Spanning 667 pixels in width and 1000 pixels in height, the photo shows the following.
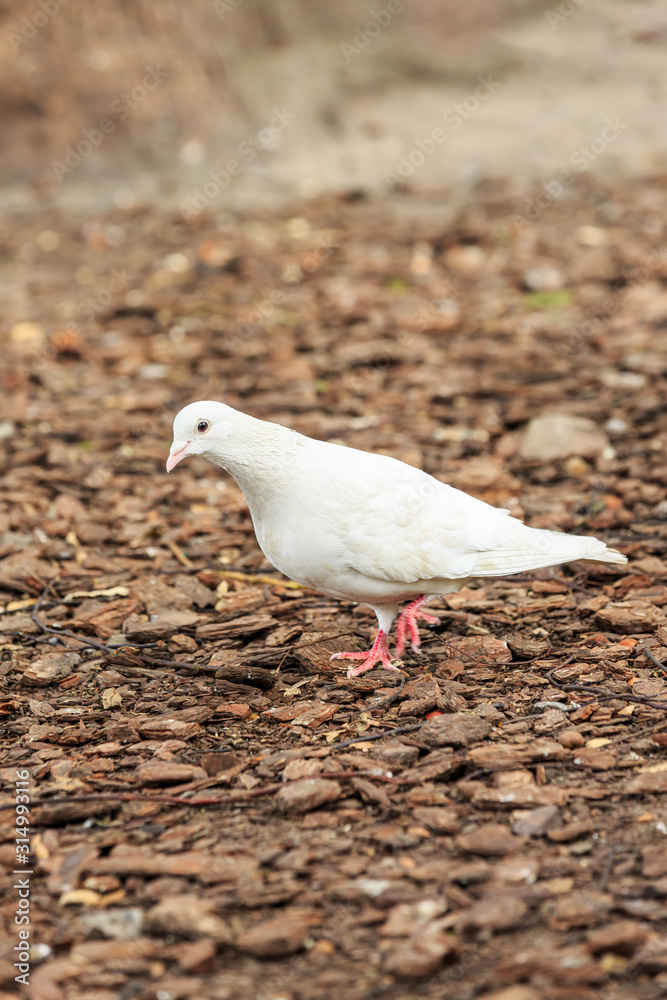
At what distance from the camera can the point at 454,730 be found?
3.75 metres

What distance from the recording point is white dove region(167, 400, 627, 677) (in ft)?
13.8

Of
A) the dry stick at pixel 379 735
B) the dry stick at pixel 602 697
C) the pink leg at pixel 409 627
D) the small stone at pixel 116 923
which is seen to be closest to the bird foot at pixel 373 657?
the pink leg at pixel 409 627

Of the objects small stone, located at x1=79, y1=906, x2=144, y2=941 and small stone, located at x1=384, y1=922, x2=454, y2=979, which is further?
small stone, located at x1=79, y1=906, x2=144, y2=941

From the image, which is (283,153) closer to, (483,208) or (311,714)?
(483,208)

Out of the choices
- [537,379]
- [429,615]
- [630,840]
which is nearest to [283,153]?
[537,379]
